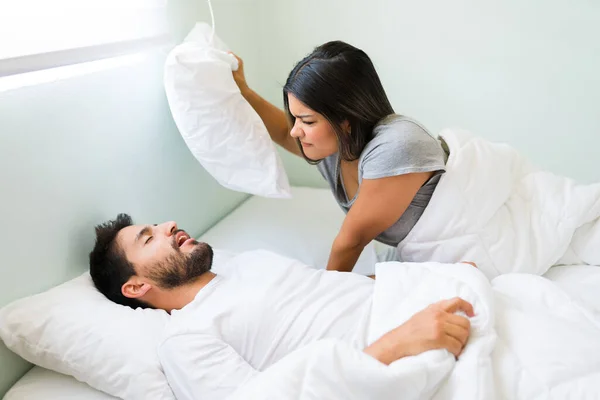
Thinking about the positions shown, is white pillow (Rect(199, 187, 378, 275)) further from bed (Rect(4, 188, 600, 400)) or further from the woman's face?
the woman's face

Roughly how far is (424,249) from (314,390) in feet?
1.98

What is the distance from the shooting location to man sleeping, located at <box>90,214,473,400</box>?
2.91 feet

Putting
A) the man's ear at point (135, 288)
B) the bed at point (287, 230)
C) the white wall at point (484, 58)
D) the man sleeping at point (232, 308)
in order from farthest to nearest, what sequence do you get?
1. the white wall at point (484, 58)
2. the bed at point (287, 230)
3. the man's ear at point (135, 288)
4. the man sleeping at point (232, 308)

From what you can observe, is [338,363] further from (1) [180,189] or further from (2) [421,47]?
(2) [421,47]

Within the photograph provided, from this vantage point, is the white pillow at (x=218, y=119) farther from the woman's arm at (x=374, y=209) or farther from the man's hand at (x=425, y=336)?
the man's hand at (x=425, y=336)

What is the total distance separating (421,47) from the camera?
179cm

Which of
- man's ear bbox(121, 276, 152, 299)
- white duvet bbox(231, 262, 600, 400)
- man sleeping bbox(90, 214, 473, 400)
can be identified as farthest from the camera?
man's ear bbox(121, 276, 152, 299)

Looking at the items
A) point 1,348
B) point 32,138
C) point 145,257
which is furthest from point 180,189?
point 1,348

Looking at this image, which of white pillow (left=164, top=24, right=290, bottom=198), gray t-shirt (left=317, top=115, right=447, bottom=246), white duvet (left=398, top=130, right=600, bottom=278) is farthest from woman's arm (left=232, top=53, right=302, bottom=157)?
white duvet (left=398, top=130, right=600, bottom=278)

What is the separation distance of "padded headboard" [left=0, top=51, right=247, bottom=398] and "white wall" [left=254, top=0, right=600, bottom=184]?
73 cm

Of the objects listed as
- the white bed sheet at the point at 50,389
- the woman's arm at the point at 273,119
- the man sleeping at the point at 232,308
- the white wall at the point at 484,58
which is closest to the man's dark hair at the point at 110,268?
the man sleeping at the point at 232,308

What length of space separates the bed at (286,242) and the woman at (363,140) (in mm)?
209

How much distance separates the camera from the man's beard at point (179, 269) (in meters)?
1.10

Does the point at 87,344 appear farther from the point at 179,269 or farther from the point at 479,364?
the point at 479,364
